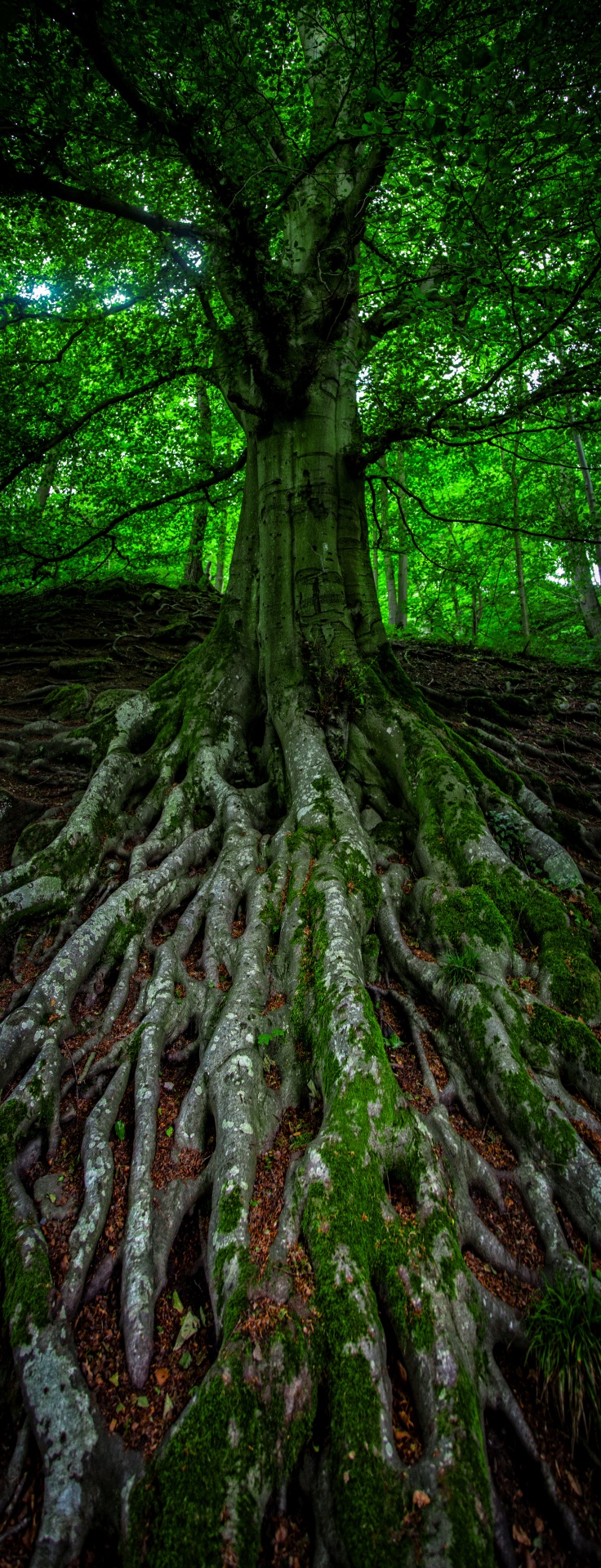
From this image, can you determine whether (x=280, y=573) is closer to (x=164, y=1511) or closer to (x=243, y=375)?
(x=243, y=375)

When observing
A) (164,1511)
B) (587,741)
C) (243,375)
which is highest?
(243,375)

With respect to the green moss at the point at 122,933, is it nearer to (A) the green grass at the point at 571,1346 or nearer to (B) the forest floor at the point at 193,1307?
(B) the forest floor at the point at 193,1307

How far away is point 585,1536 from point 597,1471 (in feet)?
0.64

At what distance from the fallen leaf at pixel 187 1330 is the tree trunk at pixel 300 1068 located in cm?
2

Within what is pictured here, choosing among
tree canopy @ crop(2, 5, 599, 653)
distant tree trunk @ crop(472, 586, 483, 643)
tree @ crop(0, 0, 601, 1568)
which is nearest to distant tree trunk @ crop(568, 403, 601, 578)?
tree canopy @ crop(2, 5, 599, 653)

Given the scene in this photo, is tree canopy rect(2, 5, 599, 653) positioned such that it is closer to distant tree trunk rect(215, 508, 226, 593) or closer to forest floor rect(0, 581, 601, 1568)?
forest floor rect(0, 581, 601, 1568)

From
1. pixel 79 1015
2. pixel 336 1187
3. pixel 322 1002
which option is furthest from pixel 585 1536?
pixel 79 1015

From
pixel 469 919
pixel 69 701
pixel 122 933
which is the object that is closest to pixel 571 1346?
pixel 469 919

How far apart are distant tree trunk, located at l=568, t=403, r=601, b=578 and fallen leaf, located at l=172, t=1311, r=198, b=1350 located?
19.9ft

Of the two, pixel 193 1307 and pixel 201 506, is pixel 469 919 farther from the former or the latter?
pixel 201 506

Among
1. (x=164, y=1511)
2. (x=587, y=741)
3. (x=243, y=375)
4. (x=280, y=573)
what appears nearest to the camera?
(x=164, y=1511)

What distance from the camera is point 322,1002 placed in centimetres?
330

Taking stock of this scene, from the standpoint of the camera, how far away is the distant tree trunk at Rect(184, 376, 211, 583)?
886cm

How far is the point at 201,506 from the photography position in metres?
12.0
